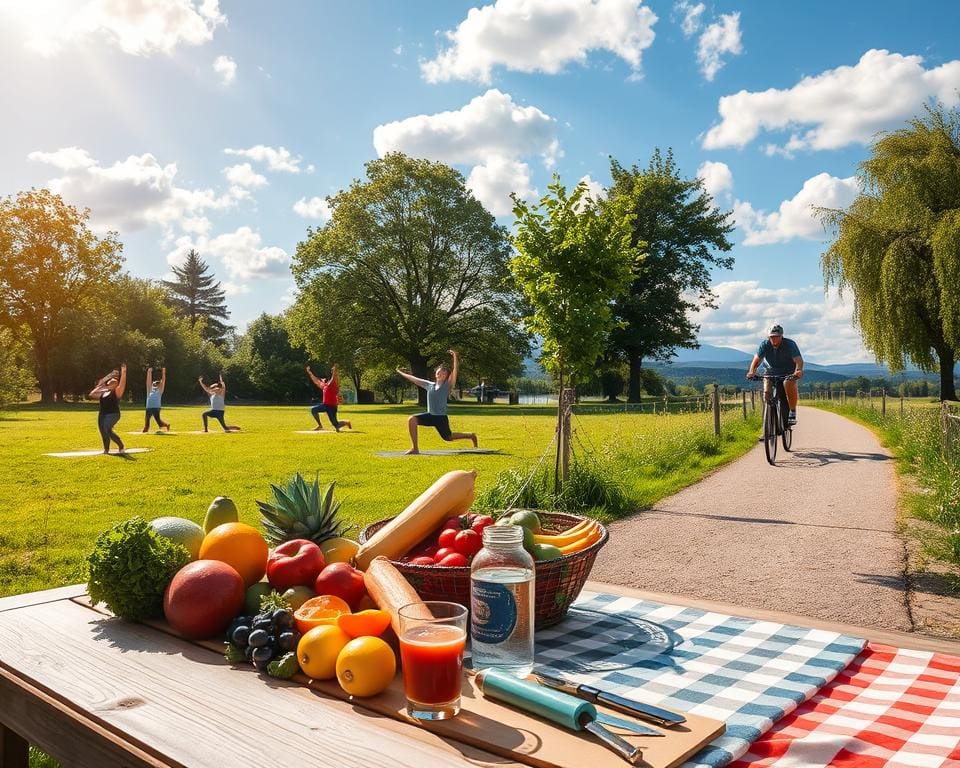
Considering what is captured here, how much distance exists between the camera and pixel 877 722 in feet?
5.17

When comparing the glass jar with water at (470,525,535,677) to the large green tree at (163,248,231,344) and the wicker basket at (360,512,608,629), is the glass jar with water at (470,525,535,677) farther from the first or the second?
the large green tree at (163,248,231,344)

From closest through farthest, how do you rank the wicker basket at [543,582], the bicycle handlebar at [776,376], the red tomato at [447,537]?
the wicker basket at [543,582], the red tomato at [447,537], the bicycle handlebar at [776,376]

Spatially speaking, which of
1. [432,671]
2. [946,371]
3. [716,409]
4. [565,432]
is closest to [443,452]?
[716,409]

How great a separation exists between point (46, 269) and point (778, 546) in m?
48.4

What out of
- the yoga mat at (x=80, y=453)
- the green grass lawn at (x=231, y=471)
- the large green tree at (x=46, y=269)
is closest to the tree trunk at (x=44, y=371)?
the large green tree at (x=46, y=269)

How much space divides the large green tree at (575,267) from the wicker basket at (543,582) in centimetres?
604

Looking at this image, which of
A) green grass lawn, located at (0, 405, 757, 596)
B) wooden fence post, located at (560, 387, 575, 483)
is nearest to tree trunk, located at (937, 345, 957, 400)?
green grass lawn, located at (0, 405, 757, 596)

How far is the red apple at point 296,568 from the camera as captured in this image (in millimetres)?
Answer: 1939

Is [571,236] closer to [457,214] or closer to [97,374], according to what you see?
[457,214]

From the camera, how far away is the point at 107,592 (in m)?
1.98

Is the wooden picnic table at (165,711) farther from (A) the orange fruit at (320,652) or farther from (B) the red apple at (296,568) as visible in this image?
(B) the red apple at (296,568)

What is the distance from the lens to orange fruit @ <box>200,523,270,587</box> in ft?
6.60

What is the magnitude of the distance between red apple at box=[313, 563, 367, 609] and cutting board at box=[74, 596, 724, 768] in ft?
1.23

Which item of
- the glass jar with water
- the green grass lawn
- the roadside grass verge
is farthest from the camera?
the green grass lawn
